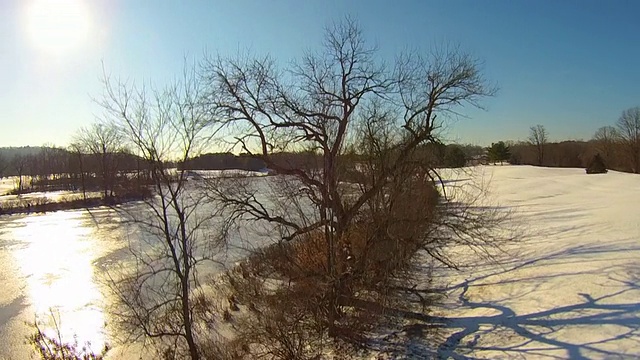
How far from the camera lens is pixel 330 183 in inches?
353

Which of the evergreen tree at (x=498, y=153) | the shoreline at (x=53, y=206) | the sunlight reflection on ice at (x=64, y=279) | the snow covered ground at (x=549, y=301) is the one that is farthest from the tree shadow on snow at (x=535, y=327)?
the evergreen tree at (x=498, y=153)

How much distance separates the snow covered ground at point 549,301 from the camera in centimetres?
654

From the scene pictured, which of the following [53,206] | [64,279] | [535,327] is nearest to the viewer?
[535,327]

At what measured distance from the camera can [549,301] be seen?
816cm

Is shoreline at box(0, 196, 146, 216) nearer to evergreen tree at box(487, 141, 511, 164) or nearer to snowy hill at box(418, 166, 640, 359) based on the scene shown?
snowy hill at box(418, 166, 640, 359)

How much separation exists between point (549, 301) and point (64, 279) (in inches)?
594

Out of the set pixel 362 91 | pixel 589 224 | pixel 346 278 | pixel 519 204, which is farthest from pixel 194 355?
pixel 519 204

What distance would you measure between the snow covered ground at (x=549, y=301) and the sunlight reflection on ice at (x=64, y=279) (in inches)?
314

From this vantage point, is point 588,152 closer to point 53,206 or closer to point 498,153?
point 498,153

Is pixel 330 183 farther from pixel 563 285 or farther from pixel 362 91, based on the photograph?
pixel 563 285

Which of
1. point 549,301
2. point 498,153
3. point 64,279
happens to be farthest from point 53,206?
point 498,153

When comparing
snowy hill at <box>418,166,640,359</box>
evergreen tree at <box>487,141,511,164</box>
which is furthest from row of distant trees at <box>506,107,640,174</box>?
snowy hill at <box>418,166,640,359</box>

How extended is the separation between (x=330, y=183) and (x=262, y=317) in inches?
135

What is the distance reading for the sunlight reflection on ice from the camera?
10.4 m
